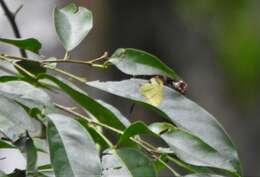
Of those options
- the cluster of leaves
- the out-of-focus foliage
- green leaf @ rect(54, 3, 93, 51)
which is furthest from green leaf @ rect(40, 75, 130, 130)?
the out-of-focus foliage

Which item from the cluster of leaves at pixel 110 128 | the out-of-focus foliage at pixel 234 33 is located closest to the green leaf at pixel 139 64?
the cluster of leaves at pixel 110 128

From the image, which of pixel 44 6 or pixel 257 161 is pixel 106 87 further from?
pixel 44 6

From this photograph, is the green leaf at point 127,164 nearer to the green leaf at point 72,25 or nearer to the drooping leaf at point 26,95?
the drooping leaf at point 26,95

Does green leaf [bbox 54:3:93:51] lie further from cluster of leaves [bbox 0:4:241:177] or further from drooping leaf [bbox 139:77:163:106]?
drooping leaf [bbox 139:77:163:106]

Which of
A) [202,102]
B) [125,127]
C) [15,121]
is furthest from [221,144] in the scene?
[202,102]

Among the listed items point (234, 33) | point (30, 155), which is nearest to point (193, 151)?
point (30, 155)

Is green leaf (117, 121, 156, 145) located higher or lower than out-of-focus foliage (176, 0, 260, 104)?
higher
